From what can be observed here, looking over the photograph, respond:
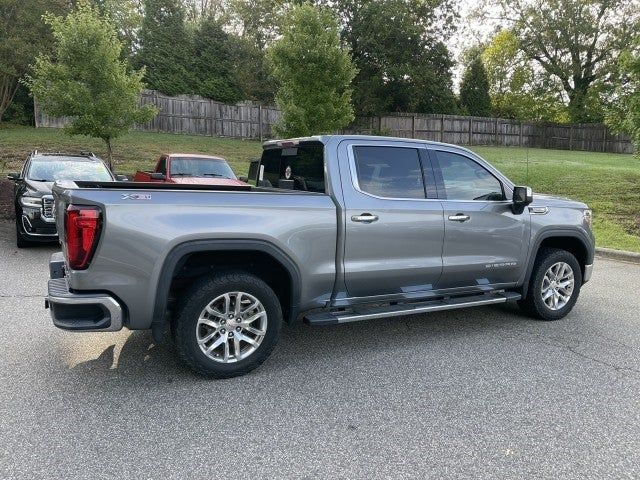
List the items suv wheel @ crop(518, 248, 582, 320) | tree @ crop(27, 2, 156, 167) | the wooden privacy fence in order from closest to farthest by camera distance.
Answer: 1. suv wheel @ crop(518, 248, 582, 320)
2. tree @ crop(27, 2, 156, 167)
3. the wooden privacy fence

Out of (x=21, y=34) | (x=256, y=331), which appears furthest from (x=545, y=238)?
(x=21, y=34)

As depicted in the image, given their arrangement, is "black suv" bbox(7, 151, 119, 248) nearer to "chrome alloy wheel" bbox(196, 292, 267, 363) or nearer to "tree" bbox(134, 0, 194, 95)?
"chrome alloy wheel" bbox(196, 292, 267, 363)

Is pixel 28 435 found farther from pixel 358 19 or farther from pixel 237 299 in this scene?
pixel 358 19

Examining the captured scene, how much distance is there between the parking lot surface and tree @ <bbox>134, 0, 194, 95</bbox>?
28.1 meters

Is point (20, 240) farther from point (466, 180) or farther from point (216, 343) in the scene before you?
point (466, 180)

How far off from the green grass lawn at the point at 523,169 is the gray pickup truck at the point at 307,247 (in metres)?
5.68

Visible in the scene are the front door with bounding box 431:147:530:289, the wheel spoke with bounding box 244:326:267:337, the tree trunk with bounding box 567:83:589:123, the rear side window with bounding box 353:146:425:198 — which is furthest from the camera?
the tree trunk with bounding box 567:83:589:123

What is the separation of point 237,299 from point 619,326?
407cm

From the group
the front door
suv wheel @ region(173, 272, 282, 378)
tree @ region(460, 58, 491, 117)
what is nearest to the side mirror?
the front door

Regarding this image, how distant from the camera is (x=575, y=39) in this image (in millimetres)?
41562

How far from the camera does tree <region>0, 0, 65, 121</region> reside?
73.4ft

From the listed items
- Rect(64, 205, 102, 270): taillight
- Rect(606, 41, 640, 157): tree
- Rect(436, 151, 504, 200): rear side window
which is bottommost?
Rect(64, 205, 102, 270): taillight

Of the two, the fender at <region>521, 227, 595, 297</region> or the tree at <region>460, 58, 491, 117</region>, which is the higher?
the tree at <region>460, 58, 491, 117</region>

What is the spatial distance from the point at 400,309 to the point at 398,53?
3018 centimetres
